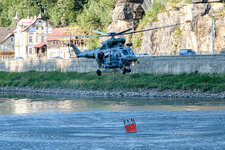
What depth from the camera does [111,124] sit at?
3366 cm

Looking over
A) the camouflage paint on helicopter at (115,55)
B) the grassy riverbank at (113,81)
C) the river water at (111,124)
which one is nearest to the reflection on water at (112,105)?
the river water at (111,124)

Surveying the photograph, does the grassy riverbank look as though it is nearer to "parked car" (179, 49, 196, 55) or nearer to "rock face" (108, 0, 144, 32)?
"parked car" (179, 49, 196, 55)

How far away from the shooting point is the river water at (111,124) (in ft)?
86.1

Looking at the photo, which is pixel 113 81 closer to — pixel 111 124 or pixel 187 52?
pixel 187 52

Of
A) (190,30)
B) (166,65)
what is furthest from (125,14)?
(166,65)

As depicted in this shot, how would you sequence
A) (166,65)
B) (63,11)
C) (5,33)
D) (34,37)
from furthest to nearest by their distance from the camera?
1. (5,33)
2. (63,11)
3. (34,37)
4. (166,65)

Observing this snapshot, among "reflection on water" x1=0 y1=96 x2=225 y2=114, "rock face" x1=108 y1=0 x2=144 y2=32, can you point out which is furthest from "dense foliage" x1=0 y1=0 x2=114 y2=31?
"reflection on water" x1=0 y1=96 x2=225 y2=114

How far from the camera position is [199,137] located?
90.3 feet

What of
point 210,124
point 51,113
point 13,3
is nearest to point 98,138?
point 210,124

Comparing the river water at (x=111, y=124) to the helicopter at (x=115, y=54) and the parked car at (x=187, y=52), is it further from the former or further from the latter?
the parked car at (x=187, y=52)

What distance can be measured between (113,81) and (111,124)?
2652 centimetres

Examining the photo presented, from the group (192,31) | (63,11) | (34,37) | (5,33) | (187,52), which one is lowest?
(187,52)

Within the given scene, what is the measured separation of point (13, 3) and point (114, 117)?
382 ft

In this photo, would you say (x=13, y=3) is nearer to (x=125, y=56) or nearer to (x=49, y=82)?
(x=49, y=82)
